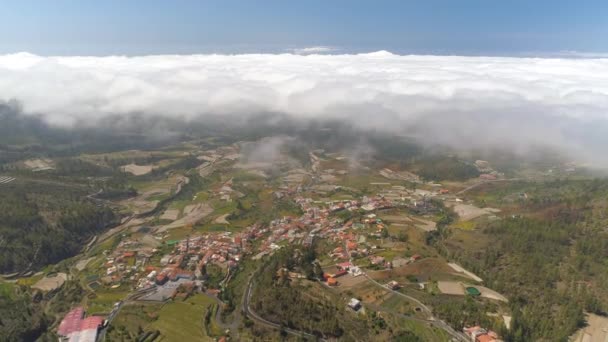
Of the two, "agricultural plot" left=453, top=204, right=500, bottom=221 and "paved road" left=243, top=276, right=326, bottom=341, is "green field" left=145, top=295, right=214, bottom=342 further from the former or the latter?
"agricultural plot" left=453, top=204, right=500, bottom=221

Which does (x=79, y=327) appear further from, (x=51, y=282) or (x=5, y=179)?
(x=5, y=179)

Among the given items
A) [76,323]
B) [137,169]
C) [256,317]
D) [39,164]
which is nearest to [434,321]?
[256,317]

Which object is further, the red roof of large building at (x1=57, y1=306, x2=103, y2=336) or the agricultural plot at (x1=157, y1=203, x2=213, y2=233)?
the agricultural plot at (x1=157, y1=203, x2=213, y2=233)

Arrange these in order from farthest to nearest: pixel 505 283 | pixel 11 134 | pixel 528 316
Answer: pixel 11 134 → pixel 505 283 → pixel 528 316

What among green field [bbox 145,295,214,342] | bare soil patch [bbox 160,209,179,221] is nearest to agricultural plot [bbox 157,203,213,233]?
bare soil patch [bbox 160,209,179,221]

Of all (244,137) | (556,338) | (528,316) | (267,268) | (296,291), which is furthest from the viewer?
(244,137)

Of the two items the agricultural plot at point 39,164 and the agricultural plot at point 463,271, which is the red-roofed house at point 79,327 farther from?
the agricultural plot at point 39,164

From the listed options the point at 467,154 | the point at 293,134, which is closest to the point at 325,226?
the point at 467,154

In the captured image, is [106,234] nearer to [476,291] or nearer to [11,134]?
[476,291]

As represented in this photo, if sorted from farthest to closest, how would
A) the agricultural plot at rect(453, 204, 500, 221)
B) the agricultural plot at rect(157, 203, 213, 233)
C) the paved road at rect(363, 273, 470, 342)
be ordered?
1. the agricultural plot at rect(453, 204, 500, 221)
2. the agricultural plot at rect(157, 203, 213, 233)
3. the paved road at rect(363, 273, 470, 342)

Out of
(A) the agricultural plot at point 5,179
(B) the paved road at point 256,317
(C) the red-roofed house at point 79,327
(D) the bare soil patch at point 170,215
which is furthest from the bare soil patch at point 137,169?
(B) the paved road at point 256,317

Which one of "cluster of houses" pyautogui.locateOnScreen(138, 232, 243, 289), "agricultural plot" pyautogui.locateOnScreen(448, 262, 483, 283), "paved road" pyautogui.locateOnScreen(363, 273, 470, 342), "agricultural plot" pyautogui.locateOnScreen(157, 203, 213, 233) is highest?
"paved road" pyautogui.locateOnScreen(363, 273, 470, 342)
